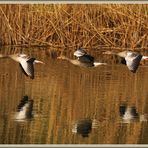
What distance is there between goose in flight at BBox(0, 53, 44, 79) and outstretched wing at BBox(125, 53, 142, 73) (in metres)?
0.88

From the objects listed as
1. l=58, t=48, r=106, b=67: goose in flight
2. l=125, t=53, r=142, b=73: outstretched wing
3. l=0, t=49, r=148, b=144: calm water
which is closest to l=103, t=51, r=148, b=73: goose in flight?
l=125, t=53, r=142, b=73: outstretched wing

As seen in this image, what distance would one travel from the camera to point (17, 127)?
662cm

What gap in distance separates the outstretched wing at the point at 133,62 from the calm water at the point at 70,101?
0.26 m

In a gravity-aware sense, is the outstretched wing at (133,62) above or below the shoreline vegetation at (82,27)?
below

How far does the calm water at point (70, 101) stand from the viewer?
21.4ft

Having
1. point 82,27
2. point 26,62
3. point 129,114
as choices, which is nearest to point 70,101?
point 129,114

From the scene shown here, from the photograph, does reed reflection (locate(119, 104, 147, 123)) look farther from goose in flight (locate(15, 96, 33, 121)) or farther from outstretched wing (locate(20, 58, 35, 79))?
outstretched wing (locate(20, 58, 35, 79))

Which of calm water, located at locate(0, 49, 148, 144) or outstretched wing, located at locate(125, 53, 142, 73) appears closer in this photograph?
calm water, located at locate(0, 49, 148, 144)

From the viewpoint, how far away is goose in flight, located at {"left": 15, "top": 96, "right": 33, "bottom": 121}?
690cm

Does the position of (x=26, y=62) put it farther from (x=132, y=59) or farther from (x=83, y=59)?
(x=132, y=59)

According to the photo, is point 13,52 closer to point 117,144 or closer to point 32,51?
point 32,51

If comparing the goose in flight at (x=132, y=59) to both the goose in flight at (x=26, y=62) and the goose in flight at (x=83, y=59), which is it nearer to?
the goose in flight at (x=83, y=59)

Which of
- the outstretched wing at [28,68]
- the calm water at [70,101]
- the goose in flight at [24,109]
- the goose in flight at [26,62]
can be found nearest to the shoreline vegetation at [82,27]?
the calm water at [70,101]

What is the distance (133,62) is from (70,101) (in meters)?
0.81
